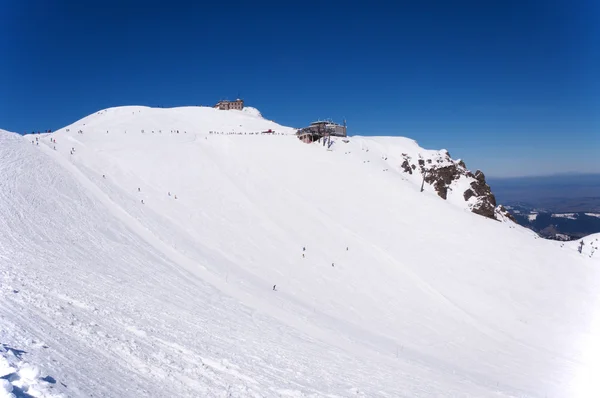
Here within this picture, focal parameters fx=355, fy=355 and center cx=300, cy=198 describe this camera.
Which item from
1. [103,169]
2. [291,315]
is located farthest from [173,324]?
[103,169]

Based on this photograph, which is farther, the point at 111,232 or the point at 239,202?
the point at 239,202

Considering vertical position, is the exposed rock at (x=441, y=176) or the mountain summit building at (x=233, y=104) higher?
the mountain summit building at (x=233, y=104)

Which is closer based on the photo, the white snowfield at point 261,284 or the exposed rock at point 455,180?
the white snowfield at point 261,284

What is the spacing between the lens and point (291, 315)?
17906 millimetres

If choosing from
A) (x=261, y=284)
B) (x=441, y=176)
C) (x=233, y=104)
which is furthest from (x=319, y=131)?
(x=233, y=104)

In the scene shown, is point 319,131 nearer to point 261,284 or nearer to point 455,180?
point 455,180

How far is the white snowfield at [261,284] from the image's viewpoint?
9.22m

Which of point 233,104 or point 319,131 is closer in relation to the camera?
point 319,131

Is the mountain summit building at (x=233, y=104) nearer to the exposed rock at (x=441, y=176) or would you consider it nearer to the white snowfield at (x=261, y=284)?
the white snowfield at (x=261, y=284)

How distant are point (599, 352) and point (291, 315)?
61.4 ft

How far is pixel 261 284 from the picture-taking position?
72.2 ft

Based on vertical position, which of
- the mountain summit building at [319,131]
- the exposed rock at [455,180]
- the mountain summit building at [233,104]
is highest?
the mountain summit building at [233,104]

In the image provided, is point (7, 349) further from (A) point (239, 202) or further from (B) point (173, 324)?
(A) point (239, 202)

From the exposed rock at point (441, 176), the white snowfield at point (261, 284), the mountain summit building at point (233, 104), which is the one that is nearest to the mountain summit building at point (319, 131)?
the white snowfield at point (261, 284)
